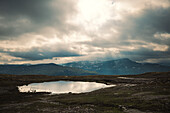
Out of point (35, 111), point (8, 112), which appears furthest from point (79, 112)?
point (8, 112)

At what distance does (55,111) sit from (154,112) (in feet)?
61.7

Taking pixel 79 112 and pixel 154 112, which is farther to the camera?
pixel 79 112

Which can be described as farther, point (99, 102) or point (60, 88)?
point (60, 88)

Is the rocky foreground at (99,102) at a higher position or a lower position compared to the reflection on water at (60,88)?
higher

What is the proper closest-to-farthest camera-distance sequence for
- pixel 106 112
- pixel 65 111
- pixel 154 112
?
1. pixel 154 112
2. pixel 106 112
3. pixel 65 111

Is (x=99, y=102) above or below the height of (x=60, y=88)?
above

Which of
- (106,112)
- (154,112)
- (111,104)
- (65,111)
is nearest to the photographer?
(154,112)

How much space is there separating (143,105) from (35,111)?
22651 mm

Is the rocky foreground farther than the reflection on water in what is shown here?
No

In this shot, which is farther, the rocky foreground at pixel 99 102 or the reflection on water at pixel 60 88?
the reflection on water at pixel 60 88

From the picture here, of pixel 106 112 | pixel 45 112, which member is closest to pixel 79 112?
pixel 106 112

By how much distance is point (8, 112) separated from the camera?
1113 inches

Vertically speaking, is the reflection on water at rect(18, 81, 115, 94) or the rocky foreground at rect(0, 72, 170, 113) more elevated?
the rocky foreground at rect(0, 72, 170, 113)

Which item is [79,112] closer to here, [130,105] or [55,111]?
[55,111]
